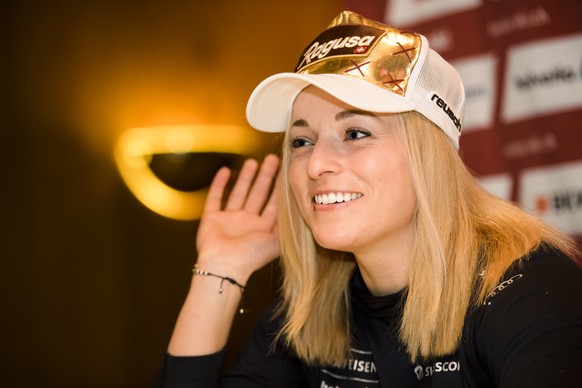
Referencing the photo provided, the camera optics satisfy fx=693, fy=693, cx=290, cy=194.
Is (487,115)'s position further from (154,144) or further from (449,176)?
(154,144)

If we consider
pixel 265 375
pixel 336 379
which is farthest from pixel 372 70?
pixel 265 375

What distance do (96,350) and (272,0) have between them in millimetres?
1455

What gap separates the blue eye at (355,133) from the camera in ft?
4.40

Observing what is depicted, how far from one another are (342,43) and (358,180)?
27 centimetres

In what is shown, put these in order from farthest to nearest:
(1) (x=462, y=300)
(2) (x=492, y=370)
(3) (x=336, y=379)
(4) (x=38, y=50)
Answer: (4) (x=38, y=50) < (3) (x=336, y=379) < (1) (x=462, y=300) < (2) (x=492, y=370)

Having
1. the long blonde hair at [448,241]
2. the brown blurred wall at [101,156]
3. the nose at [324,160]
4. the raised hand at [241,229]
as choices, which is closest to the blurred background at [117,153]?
the brown blurred wall at [101,156]

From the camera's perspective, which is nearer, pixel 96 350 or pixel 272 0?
pixel 96 350

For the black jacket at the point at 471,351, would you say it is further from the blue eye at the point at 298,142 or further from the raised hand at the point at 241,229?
the blue eye at the point at 298,142

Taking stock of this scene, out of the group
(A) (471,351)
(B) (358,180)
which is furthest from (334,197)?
(A) (471,351)

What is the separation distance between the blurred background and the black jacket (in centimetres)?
89

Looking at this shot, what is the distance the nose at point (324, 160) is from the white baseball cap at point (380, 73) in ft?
0.46

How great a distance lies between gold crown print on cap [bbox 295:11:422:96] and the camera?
1285mm

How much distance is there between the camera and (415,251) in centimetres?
136

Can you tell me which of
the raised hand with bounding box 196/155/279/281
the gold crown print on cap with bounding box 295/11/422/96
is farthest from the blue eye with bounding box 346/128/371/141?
the raised hand with bounding box 196/155/279/281
